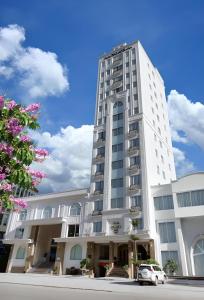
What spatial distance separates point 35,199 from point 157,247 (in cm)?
2488

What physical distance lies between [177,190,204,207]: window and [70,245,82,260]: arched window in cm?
1675

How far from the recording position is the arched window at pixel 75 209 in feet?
142

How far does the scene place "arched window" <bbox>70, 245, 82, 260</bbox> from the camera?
39.1 m

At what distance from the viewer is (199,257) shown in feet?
107

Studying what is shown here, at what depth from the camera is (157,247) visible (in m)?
34.8

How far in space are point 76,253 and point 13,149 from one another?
3525 cm

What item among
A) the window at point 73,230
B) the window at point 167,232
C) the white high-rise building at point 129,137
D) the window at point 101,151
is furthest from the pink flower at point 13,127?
the window at point 101,151

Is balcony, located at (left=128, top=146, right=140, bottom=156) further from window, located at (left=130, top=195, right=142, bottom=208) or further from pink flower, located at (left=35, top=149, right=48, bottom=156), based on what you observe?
pink flower, located at (left=35, top=149, right=48, bottom=156)

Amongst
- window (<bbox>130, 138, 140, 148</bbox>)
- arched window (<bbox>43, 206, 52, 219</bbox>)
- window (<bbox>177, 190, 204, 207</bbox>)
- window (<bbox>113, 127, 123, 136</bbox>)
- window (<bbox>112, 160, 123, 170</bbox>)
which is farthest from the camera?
window (<bbox>113, 127, 123, 136</bbox>)

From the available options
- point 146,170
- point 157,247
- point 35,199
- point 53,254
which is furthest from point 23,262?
point 146,170

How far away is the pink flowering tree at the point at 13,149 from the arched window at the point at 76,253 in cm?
3354

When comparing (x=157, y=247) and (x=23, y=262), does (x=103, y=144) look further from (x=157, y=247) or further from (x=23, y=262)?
(x=23, y=262)

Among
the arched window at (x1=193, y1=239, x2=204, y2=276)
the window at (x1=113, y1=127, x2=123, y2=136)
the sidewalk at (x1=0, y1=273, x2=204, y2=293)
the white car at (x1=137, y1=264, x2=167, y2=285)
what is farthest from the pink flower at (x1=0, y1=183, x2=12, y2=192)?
the window at (x1=113, y1=127, x2=123, y2=136)

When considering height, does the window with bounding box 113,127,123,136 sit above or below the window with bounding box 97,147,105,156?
above
